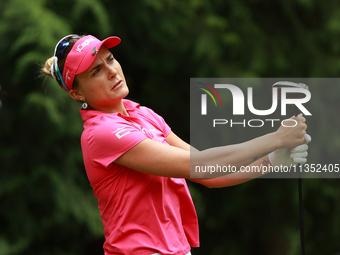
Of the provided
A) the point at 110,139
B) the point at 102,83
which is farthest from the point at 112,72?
the point at 110,139

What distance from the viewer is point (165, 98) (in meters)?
3.79

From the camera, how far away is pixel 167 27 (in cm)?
333

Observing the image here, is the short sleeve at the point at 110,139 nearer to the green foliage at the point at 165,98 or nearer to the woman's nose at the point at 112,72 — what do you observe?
the woman's nose at the point at 112,72

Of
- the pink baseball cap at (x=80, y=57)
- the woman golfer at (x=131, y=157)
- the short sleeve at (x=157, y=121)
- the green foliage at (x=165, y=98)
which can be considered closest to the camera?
the woman golfer at (x=131, y=157)

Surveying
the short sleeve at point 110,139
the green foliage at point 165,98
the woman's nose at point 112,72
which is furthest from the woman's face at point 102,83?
the green foliage at point 165,98

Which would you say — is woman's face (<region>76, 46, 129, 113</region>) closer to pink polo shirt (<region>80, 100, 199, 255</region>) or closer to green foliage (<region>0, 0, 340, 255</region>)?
pink polo shirt (<region>80, 100, 199, 255</region>)

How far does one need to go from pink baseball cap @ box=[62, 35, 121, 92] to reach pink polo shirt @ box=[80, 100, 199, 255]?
179 millimetres

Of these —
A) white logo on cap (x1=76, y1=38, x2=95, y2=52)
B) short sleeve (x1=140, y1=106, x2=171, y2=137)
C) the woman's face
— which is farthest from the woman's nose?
short sleeve (x1=140, y1=106, x2=171, y2=137)

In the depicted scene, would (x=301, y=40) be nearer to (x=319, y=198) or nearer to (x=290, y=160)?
(x=319, y=198)

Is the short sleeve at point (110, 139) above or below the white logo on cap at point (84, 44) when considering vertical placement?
below

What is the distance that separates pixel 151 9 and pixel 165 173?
2250mm

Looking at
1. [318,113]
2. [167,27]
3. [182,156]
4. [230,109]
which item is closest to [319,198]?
[318,113]

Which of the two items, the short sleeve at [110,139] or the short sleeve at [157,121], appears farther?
the short sleeve at [157,121]

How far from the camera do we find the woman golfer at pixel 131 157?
1412 mm
